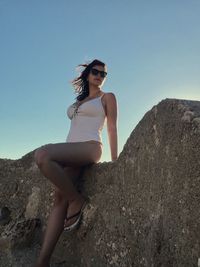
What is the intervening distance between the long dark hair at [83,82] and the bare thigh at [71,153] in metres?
1.09

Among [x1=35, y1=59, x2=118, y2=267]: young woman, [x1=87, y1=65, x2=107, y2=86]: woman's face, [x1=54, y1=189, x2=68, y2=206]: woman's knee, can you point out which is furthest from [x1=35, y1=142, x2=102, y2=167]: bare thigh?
[x1=87, y1=65, x2=107, y2=86]: woman's face

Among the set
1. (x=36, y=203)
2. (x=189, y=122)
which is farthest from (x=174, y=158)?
(x=36, y=203)

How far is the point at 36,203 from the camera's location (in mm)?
6289

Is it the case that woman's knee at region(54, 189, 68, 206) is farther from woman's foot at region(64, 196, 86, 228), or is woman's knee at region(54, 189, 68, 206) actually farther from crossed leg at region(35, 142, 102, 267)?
woman's foot at region(64, 196, 86, 228)

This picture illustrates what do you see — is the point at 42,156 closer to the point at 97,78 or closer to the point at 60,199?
the point at 60,199

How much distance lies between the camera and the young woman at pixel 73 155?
5211 mm

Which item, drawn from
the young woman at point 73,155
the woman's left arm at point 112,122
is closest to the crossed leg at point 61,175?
the young woman at point 73,155

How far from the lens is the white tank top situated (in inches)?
221

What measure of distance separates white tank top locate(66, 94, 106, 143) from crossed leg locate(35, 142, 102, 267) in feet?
Result: 0.57

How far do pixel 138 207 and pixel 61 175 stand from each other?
116 centimetres

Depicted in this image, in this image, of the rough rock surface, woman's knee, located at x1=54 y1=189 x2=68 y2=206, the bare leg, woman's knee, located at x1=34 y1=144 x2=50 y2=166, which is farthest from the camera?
woman's knee, located at x1=54 y1=189 x2=68 y2=206

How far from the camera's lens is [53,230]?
5.17 m

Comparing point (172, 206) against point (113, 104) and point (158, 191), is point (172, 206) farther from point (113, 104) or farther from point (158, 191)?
point (113, 104)

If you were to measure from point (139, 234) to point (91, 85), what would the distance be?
2574 millimetres
